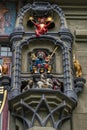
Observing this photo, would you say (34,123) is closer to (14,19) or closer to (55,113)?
(55,113)

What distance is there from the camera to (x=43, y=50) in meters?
16.4

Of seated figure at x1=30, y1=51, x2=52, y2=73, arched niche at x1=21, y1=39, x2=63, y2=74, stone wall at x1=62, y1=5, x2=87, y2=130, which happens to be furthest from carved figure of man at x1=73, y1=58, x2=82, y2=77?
seated figure at x1=30, y1=51, x2=52, y2=73

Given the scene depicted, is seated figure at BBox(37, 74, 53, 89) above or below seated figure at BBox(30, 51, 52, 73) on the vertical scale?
below

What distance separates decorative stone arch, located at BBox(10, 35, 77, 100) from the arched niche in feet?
0.64

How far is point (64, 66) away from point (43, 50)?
1.21 meters

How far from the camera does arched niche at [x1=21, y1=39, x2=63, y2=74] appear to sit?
15969 mm

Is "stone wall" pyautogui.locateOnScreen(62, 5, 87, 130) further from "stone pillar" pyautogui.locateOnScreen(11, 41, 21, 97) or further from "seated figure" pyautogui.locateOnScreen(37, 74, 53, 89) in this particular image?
"stone pillar" pyautogui.locateOnScreen(11, 41, 21, 97)

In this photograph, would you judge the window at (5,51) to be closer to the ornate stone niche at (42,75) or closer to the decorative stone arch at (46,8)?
the ornate stone niche at (42,75)

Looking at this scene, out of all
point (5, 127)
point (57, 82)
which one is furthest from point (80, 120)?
point (5, 127)

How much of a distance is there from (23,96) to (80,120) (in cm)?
218

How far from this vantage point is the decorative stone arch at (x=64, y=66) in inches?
590

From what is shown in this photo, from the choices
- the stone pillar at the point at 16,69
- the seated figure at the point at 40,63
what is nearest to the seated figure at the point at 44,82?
the seated figure at the point at 40,63

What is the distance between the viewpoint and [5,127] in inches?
567

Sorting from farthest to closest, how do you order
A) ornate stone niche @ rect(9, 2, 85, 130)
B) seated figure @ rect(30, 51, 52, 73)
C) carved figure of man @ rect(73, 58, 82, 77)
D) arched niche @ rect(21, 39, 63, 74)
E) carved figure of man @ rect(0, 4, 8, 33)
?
carved figure of man @ rect(0, 4, 8, 33), arched niche @ rect(21, 39, 63, 74), carved figure of man @ rect(73, 58, 82, 77), seated figure @ rect(30, 51, 52, 73), ornate stone niche @ rect(9, 2, 85, 130)
